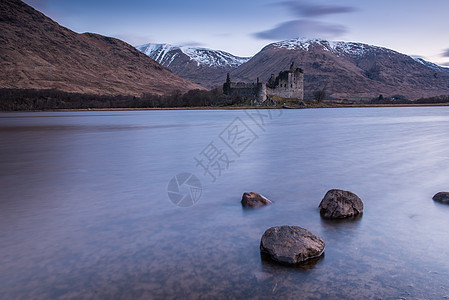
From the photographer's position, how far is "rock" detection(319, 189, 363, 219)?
557cm

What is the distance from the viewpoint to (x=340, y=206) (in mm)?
5602

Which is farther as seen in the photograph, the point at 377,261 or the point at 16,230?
the point at 16,230

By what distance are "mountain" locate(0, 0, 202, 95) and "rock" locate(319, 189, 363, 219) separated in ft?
425

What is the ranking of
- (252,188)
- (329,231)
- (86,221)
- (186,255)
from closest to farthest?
(186,255)
(329,231)
(86,221)
(252,188)

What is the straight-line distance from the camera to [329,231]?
5.00 meters

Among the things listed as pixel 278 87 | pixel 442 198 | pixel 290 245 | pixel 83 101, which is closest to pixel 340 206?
pixel 290 245

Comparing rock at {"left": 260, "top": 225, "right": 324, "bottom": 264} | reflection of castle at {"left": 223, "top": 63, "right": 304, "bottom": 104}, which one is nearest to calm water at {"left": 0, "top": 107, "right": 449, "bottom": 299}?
rock at {"left": 260, "top": 225, "right": 324, "bottom": 264}

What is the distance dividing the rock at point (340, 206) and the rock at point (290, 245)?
142 centimetres

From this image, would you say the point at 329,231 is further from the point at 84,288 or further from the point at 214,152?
the point at 214,152

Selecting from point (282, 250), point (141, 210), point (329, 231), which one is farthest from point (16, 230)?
point (329, 231)

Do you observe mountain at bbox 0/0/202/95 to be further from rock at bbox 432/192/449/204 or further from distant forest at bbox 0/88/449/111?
rock at bbox 432/192/449/204

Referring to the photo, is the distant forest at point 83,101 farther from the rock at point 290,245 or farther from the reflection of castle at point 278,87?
the rock at point 290,245

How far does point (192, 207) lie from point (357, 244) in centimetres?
311

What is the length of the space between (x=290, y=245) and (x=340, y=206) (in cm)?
193
